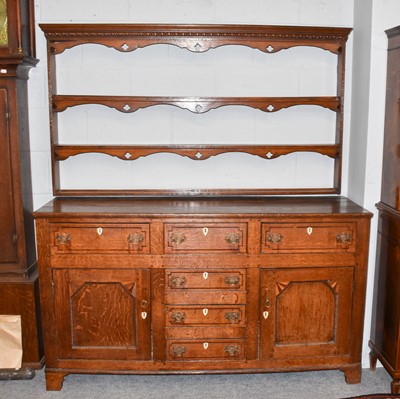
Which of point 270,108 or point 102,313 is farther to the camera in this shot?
point 270,108

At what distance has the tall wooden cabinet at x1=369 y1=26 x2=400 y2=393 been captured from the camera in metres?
2.59

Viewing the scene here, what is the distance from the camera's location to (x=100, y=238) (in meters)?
2.62

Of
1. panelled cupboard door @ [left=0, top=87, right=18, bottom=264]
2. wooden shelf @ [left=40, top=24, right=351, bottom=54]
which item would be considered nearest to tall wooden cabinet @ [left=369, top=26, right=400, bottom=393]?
wooden shelf @ [left=40, top=24, right=351, bottom=54]

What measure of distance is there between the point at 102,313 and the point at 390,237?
61.4 inches

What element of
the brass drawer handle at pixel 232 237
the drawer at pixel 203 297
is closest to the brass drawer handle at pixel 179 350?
the drawer at pixel 203 297

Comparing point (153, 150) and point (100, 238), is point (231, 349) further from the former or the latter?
point (153, 150)

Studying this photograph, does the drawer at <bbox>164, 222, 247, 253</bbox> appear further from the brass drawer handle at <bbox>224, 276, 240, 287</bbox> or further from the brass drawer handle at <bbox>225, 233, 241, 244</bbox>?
the brass drawer handle at <bbox>224, 276, 240, 287</bbox>

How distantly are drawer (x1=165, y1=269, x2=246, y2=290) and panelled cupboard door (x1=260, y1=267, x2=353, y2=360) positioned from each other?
141mm

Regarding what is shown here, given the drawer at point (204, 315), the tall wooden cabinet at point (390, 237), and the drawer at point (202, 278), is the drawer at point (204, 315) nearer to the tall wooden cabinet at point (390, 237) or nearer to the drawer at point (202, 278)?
the drawer at point (202, 278)

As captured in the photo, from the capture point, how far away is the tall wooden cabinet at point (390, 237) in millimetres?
2586

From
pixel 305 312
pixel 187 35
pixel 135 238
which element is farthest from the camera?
pixel 187 35

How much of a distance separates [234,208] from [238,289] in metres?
0.43

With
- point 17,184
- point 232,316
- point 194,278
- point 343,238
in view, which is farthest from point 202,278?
point 17,184

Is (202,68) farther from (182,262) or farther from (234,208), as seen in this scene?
(182,262)
